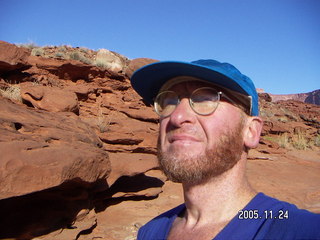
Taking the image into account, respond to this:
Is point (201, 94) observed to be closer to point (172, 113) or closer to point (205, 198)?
point (172, 113)

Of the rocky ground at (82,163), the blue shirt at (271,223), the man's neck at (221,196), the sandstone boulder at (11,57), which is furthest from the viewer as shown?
the sandstone boulder at (11,57)

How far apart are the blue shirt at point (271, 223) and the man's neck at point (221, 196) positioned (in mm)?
94

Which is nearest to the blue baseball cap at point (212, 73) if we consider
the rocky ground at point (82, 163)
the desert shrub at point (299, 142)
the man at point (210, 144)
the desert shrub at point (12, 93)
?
the man at point (210, 144)

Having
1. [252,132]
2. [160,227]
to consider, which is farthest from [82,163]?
[252,132]

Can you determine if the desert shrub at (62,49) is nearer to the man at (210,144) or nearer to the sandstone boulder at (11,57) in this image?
the sandstone boulder at (11,57)

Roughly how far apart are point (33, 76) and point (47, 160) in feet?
26.2

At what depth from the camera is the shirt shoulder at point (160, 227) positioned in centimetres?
154

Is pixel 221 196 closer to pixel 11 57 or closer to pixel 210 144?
pixel 210 144

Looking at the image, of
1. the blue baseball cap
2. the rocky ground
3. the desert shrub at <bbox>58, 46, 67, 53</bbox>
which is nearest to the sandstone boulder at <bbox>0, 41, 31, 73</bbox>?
the rocky ground

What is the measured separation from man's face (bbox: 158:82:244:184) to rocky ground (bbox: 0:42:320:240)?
218 cm

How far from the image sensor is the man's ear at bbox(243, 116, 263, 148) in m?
1.45

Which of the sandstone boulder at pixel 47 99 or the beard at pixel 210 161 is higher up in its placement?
the sandstone boulder at pixel 47 99

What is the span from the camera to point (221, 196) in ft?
4.48

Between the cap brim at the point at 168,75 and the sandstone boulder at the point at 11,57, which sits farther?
the sandstone boulder at the point at 11,57
